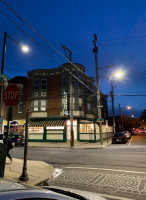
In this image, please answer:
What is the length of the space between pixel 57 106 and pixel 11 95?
79.9ft

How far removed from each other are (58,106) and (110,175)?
2346cm

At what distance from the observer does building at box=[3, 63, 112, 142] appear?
27.5 metres

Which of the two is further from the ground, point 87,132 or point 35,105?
point 35,105

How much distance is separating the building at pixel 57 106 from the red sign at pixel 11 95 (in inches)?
819

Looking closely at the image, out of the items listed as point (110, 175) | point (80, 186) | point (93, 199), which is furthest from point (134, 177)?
point (93, 199)

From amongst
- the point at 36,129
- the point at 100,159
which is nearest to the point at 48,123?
the point at 36,129

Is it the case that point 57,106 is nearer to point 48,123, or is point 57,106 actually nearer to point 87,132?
point 48,123

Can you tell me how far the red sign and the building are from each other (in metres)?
20.8

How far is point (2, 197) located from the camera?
1487mm

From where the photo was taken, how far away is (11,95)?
220 inches

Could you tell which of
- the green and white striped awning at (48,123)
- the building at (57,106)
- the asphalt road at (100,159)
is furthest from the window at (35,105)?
the asphalt road at (100,159)

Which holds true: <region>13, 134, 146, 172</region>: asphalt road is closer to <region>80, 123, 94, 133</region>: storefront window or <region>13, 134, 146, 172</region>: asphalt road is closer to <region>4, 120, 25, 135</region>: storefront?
<region>80, 123, 94, 133</region>: storefront window

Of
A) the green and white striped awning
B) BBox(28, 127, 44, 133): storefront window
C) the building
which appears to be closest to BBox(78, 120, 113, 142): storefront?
the building

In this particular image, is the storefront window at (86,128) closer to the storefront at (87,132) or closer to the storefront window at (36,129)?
the storefront at (87,132)
